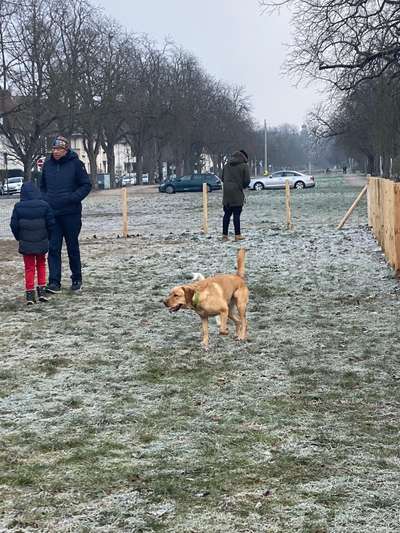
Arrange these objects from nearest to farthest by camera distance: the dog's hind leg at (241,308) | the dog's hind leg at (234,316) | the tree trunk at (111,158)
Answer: the dog's hind leg at (241,308) → the dog's hind leg at (234,316) → the tree trunk at (111,158)

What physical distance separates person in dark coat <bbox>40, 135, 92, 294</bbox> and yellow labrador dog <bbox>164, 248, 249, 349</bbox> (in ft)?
11.6

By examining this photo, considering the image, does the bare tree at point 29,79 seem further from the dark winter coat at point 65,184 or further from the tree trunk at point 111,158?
the dark winter coat at point 65,184

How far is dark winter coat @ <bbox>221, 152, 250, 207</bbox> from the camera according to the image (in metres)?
17.3

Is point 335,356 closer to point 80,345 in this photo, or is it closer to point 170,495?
point 80,345

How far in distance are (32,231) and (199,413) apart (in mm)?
5056

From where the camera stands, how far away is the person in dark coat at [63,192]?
1042cm

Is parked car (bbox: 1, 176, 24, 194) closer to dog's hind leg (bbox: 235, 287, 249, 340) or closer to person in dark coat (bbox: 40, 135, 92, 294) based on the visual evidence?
person in dark coat (bbox: 40, 135, 92, 294)

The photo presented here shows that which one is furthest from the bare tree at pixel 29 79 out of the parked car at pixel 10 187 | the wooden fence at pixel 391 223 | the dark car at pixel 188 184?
the wooden fence at pixel 391 223

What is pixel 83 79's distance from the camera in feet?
163

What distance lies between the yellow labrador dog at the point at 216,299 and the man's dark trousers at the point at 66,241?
3640 millimetres

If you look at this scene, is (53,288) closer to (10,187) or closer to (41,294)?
(41,294)

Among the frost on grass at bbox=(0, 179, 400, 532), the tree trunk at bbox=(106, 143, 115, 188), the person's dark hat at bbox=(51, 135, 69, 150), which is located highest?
the tree trunk at bbox=(106, 143, 115, 188)

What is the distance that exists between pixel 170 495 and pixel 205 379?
222 centimetres

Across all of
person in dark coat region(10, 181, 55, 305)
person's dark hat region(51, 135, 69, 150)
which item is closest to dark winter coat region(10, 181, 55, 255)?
person in dark coat region(10, 181, 55, 305)
